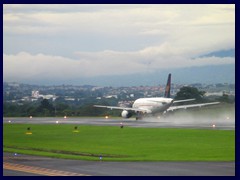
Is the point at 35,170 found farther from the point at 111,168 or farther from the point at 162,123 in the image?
the point at 162,123

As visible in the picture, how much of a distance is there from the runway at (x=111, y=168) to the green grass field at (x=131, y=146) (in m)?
3.79

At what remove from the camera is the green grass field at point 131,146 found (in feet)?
155

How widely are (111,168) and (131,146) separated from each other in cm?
1992

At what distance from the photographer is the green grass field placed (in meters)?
47.3

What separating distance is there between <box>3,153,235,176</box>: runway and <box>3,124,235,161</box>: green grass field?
3793mm

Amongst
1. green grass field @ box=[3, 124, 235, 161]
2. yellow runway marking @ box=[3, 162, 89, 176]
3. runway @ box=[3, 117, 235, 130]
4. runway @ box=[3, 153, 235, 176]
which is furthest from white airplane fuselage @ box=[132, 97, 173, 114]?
yellow runway marking @ box=[3, 162, 89, 176]

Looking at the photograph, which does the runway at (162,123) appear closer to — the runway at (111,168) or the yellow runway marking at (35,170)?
the runway at (111,168)

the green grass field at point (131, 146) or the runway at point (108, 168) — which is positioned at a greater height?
the runway at point (108, 168)

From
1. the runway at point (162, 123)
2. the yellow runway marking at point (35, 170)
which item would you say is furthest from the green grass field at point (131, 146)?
the runway at point (162, 123)

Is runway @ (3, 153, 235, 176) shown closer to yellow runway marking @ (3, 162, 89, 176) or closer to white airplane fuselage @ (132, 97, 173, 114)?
yellow runway marking @ (3, 162, 89, 176)

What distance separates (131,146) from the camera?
57906 millimetres

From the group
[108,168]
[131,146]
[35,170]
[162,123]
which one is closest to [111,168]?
[108,168]
